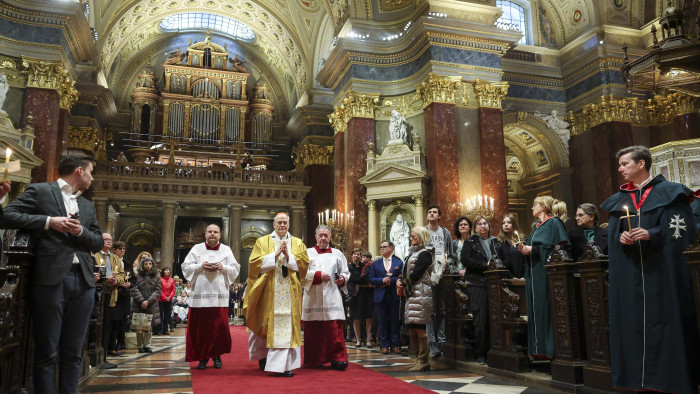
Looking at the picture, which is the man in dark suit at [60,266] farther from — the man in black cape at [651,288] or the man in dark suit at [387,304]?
the man in dark suit at [387,304]

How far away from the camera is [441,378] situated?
5301 mm

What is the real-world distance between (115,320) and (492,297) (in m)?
5.06

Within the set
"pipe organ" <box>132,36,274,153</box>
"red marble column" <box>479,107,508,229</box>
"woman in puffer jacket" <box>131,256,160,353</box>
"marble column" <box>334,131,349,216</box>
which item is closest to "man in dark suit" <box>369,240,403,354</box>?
"woman in puffer jacket" <box>131,256,160,353</box>

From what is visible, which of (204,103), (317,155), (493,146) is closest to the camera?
(493,146)

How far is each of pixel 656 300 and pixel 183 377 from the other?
429cm

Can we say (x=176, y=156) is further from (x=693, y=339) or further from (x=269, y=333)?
(x=693, y=339)

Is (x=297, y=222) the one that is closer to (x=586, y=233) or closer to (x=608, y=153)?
(x=608, y=153)

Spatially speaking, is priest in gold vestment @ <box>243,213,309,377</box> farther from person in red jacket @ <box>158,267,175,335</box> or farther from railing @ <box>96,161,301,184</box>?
railing @ <box>96,161,301,184</box>

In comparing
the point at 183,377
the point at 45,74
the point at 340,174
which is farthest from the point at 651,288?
the point at 45,74

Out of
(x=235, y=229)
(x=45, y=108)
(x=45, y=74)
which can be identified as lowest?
(x=235, y=229)

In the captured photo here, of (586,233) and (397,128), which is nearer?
(586,233)

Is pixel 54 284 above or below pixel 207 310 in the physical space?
above

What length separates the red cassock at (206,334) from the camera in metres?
5.94

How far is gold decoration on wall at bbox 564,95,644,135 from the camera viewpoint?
1538cm
